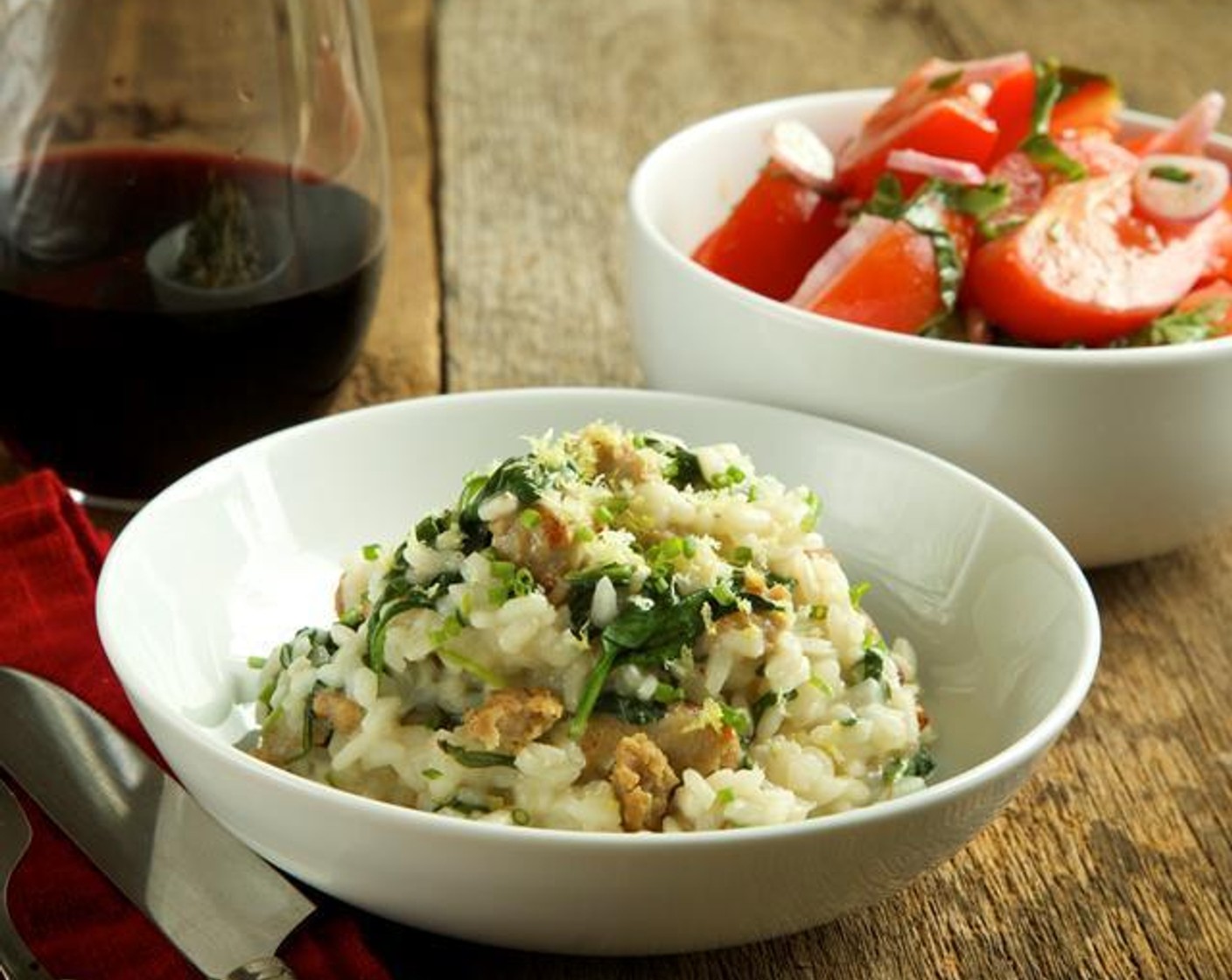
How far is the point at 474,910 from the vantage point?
138cm

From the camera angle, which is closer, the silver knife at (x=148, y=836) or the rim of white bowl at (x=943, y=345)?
the silver knife at (x=148, y=836)

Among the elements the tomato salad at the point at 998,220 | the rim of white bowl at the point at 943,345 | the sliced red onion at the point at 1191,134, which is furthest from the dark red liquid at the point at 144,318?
the sliced red onion at the point at 1191,134

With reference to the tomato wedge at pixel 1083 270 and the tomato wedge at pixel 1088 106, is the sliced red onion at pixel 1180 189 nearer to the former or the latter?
the tomato wedge at pixel 1083 270

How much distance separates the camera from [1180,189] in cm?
218

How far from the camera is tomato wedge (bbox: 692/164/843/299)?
89.4 inches

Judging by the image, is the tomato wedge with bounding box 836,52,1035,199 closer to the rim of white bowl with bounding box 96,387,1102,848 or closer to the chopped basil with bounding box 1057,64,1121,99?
the chopped basil with bounding box 1057,64,1121,99

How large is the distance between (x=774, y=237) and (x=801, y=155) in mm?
122

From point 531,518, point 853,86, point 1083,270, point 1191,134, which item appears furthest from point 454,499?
point 853,86

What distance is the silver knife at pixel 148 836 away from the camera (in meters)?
Answer: 1.46

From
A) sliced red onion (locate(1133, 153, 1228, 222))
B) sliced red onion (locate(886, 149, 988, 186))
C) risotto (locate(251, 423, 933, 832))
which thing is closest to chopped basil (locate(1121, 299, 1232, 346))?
sliced red onion (locate(1133, 153, 1228, 222))

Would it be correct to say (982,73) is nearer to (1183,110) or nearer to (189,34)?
(189,34)

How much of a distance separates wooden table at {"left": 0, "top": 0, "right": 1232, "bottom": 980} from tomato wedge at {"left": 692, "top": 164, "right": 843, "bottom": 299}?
1.08 feet

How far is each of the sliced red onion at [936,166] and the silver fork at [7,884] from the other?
1.17 metres

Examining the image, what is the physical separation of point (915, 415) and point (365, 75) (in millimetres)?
752
